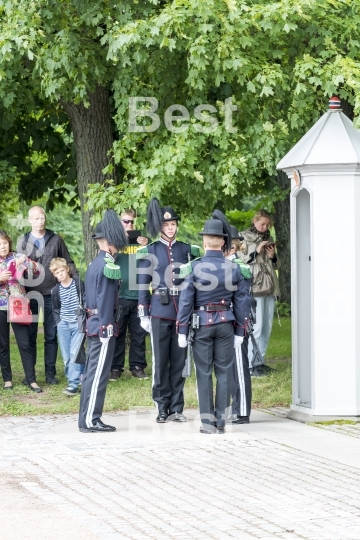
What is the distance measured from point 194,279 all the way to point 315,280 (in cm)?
136

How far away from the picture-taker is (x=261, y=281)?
14.7 m

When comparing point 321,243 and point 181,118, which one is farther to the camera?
point 181,118

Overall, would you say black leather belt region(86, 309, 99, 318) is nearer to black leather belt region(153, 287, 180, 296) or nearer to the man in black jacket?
black leather belt region(153, 287, 180, 296)

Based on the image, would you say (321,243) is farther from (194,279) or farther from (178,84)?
(178,84)

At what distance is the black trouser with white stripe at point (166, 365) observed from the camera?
11.5 metres

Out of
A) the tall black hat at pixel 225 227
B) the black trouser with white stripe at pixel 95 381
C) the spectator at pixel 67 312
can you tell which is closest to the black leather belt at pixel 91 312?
the black trouser with white stripe at pixel 95 381

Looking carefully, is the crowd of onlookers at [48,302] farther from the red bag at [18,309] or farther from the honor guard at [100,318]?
the honor guard at [100,318]

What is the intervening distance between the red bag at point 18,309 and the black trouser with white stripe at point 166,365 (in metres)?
2.54

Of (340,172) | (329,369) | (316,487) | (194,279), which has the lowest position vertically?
(316,487)

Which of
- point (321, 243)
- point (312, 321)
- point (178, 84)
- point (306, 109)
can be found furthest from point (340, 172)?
point (178, 84)

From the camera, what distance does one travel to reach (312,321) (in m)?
11.5

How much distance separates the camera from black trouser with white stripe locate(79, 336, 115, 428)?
36.1ft

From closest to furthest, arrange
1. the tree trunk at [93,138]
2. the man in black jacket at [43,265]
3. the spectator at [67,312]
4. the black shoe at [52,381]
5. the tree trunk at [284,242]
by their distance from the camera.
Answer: the spectator at [67,312] → the man in black jacket at [43,265] → the black shoe at [52,381] → the tree trunk at [93,138] → the tree trunk at [284,242]

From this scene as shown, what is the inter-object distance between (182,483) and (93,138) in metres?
8.08
